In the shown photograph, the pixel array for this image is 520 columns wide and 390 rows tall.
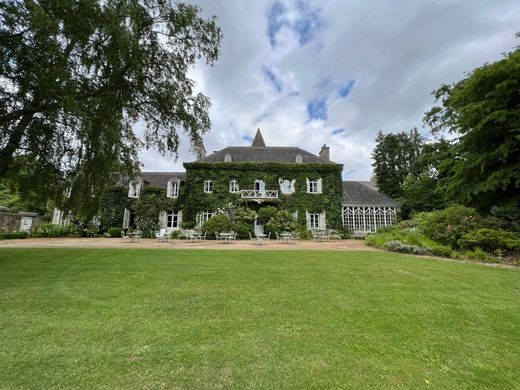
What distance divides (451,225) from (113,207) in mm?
22748

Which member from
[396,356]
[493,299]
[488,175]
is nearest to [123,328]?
[396,356]

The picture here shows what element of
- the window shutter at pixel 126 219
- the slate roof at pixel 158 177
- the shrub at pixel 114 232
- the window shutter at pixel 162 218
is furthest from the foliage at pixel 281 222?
the window shutter at pixel 126 219

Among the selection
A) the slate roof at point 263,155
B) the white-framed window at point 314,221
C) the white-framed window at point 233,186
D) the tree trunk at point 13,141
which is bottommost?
the white-framed window at point 314,221

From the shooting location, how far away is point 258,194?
21062mm

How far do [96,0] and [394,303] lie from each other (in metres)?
8.49

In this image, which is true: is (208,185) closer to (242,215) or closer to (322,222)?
(242,215)

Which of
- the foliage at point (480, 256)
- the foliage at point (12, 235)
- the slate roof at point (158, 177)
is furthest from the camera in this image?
the slate roof at point (158, 177)

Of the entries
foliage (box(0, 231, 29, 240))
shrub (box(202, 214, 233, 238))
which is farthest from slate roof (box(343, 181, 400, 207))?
foliage (box(0, 231, 29, 240))

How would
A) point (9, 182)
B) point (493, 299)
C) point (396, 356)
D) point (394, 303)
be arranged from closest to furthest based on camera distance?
point (396, 356)
point (394, 303)
point (493, 299)
point (9, 182)

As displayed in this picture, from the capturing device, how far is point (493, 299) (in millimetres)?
4391

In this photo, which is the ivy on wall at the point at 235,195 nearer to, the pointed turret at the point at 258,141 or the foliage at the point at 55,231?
the foliage at the point at 55,231

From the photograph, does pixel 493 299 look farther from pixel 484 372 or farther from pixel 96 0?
pixel 96 0

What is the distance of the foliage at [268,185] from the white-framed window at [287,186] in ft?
0.88

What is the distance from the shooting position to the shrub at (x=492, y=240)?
29.0 feet
